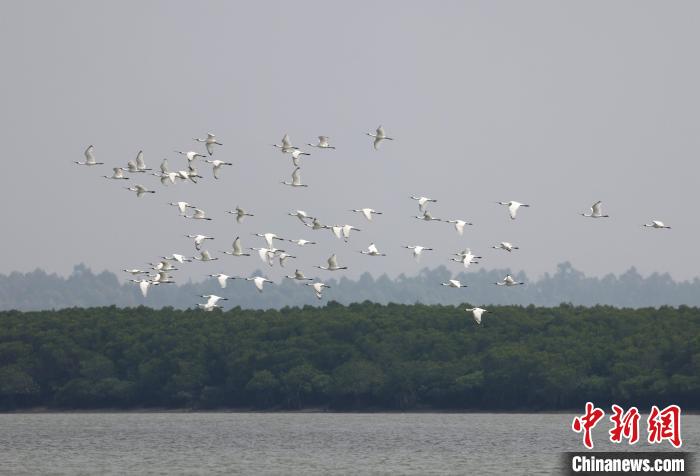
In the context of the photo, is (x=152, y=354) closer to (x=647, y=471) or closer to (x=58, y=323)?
(x=58, y=323)

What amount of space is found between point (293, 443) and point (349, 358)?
29780 mm

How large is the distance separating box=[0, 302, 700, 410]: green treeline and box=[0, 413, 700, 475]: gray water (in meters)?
1.88

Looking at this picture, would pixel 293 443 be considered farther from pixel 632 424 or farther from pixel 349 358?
pixel 349 358

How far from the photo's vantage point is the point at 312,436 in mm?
125062

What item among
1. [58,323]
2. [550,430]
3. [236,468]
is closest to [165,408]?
[58,323]

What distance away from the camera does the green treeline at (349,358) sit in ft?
461

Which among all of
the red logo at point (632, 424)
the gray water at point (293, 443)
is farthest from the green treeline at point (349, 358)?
the red logo at point (632, 424)

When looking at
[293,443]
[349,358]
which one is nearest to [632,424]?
[293,443]

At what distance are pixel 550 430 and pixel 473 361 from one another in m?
16.9

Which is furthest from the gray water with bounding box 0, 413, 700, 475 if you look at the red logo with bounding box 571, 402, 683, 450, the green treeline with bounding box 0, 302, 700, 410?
the green treeline with bounding box 0, 302, 700, 410

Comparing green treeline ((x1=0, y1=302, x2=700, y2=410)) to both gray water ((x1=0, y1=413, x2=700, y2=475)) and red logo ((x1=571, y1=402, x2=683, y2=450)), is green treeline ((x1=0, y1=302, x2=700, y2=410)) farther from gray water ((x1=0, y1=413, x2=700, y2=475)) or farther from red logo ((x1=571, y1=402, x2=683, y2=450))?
red logo ((x1=571, y1=402, x2=683, y2=450))

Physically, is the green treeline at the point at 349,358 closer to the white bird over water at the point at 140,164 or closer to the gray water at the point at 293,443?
the gray water at the point at 293,443

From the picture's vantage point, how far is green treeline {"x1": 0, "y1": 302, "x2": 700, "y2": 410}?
461 ft

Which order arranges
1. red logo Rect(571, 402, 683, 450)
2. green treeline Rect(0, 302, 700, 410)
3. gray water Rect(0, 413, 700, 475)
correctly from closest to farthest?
red logo Rect(571, 402, 683, 450) → gray water Rect(0, 413, 700, 475) → green treeline Rect(0, 302, 700, 410)
